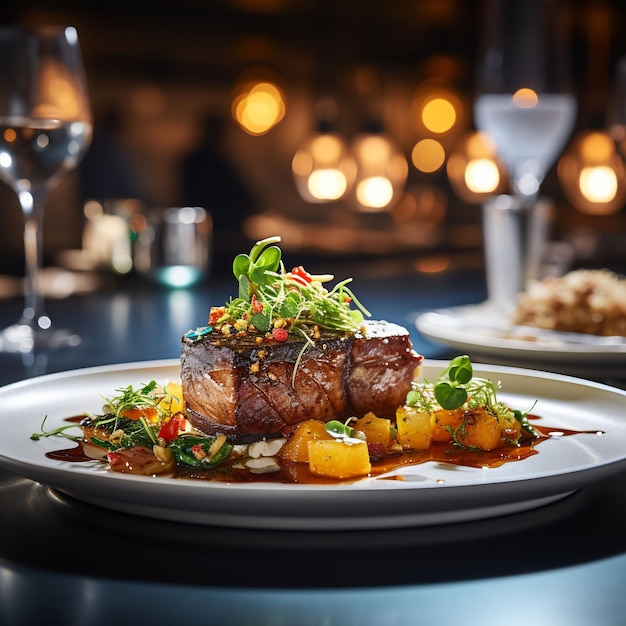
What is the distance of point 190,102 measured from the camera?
1091 cm

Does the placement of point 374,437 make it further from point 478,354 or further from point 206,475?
point 478,354

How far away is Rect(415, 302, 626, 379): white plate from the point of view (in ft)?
6.70

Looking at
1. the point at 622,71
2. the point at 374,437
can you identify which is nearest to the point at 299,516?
the point at 374,437

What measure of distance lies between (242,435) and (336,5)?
9053 millimetres

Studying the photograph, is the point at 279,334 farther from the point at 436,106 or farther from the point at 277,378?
the point at 436,106

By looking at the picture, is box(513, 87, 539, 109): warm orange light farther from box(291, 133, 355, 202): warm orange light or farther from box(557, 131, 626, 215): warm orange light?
box(557, 131, 626, 215): warm orange light

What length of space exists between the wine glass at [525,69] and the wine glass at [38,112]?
54.1 inches

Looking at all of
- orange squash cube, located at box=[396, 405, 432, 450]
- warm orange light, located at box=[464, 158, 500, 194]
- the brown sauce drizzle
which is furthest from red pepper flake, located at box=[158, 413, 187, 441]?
warm orange light, located at box=[464, 158, 500, 194]

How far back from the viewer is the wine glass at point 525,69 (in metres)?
3.19

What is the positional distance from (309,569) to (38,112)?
1723mm

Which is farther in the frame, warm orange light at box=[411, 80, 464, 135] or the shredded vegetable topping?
warm orange light at box=[411, 80, 464, 135]

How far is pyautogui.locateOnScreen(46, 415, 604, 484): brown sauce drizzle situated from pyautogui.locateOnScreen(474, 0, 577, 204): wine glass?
195 cm

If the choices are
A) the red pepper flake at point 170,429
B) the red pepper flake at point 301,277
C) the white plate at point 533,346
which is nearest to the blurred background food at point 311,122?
the white plate at point 533,346

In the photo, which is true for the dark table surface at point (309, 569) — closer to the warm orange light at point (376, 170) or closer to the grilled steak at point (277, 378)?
the grilled steak at point (277, 378)
